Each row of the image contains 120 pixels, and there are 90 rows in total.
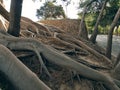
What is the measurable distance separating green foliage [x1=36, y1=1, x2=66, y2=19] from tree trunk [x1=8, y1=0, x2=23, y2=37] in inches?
757

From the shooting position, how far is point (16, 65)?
5.04 meters

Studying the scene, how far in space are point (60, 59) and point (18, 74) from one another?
1.60 meters

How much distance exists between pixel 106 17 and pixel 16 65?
53.7 feet

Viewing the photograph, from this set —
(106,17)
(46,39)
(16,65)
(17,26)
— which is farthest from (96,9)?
(16,65)

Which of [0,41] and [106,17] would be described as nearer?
[0,41]

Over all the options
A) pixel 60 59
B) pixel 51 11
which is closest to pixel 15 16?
pixel 60 59

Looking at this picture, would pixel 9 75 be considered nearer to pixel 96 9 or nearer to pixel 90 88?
pixel 90 88

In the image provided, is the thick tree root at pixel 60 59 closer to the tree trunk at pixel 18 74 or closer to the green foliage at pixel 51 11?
the tree trunk at pixel 18 74

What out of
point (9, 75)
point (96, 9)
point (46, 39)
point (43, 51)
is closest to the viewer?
point (9, 75)

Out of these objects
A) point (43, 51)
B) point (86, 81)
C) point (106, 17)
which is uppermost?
point (43, 51)

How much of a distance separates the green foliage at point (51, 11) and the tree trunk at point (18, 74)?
2138cm

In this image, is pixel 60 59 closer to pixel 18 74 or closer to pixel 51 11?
pixel 18 74

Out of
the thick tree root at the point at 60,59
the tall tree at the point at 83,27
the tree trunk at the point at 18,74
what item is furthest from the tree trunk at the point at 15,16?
→ the tall tree at the point at 83,27

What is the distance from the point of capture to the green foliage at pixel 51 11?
27045 mm
